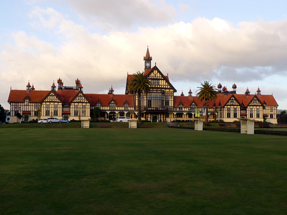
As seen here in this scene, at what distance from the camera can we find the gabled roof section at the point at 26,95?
79000 millimetres

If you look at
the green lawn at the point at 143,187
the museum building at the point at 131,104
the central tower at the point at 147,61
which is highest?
the central tower at the point at 147,61

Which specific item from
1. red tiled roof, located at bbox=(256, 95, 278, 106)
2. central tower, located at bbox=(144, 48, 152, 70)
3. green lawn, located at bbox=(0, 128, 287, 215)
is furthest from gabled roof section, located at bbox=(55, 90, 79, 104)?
green lawn, located at bbox=(0, 128, 287, 215)

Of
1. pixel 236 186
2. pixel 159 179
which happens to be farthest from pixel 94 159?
pixel 236 186

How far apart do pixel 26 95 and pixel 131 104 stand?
31.4 m

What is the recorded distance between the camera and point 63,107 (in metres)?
79.2

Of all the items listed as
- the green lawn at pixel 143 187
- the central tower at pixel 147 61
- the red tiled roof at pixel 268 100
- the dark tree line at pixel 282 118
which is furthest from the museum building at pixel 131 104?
the green lawn at pixel 143 187

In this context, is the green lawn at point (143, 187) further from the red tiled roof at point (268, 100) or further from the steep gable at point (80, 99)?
the red tiled roof at point (268, 100)

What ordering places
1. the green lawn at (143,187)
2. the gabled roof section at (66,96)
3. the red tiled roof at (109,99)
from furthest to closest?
the red tiled roof at (109,99) → the gabled roof section at (66,96) → the green lawn at (143,187)

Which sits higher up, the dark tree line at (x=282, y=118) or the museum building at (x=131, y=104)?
the museum building at (x=131, y=104)

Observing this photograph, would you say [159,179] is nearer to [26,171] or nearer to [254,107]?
[26,171]

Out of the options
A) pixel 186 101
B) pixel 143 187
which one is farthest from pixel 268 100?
pixel 143 187

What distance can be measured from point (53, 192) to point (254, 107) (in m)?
89.5

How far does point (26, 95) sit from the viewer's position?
266ft

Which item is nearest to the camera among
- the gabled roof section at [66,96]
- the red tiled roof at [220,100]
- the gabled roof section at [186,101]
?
the gabled roof section at [66,96]
